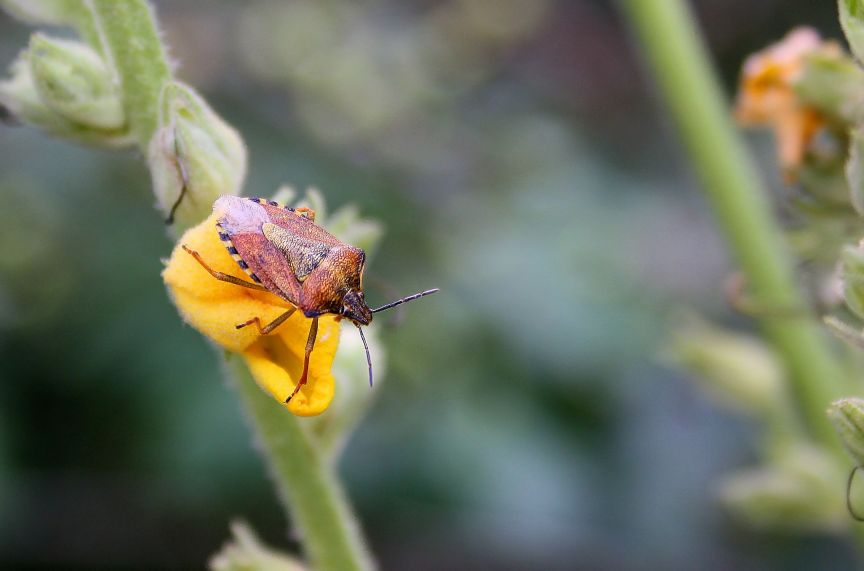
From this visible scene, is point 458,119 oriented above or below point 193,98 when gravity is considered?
above

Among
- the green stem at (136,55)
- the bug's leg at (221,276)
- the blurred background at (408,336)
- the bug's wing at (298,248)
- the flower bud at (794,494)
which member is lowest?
the bug's leg at (221,276)

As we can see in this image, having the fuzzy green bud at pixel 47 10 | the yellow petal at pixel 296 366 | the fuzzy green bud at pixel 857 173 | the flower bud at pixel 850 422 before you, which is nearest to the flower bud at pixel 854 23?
the fuzzy green bud at pixel 857 173

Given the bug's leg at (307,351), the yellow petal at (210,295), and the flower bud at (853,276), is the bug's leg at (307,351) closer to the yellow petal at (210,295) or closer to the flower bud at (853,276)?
the yellow petal at (210,295)

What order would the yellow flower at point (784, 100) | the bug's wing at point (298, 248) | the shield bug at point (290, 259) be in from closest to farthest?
1. the shield bug at point (290, 259)
2. the bug's wing at point (298, 248)
3. the yellow flower at point (784, 100)

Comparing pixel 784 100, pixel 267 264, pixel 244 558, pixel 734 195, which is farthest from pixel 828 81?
pixel 244 558

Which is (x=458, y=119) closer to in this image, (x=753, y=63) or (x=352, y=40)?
(x=352, y=40)

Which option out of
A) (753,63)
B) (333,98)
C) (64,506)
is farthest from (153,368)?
(753,63)

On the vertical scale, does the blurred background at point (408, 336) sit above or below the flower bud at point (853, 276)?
above

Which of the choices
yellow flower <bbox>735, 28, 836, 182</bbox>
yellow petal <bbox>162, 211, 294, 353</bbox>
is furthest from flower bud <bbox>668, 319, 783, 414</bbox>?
yellow petal <bbox>162, 211, 294, 353</bbox>
